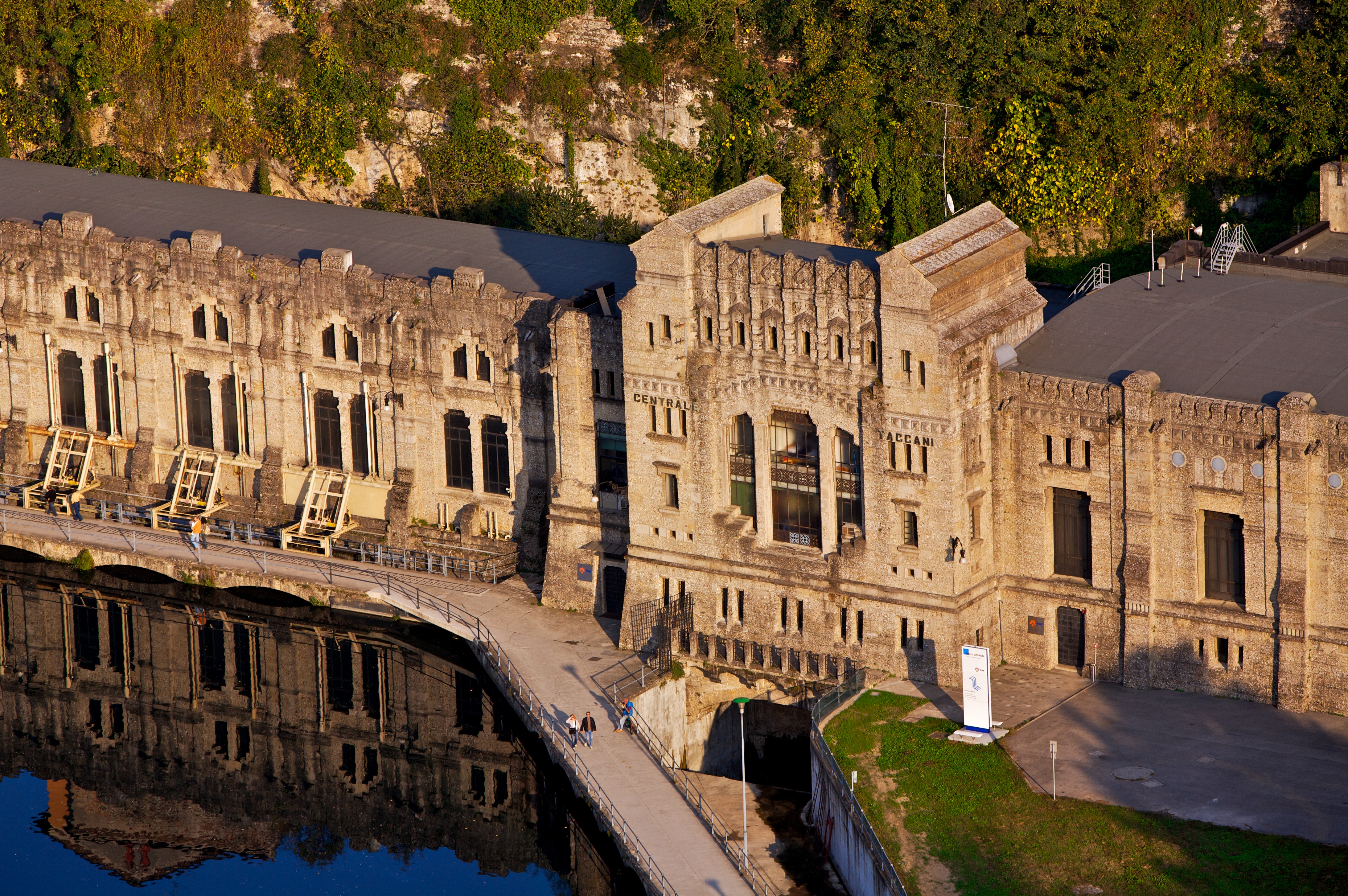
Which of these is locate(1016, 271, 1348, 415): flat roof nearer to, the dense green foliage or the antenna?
the dense green foliage

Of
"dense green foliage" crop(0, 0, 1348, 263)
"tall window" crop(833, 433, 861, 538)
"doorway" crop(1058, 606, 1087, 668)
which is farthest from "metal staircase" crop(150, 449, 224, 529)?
"doorway" crop(1058, 606, 1087, 668)

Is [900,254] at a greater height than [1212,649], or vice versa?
[900,254]

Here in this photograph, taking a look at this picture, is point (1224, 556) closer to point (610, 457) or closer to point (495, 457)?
point (610, 457)

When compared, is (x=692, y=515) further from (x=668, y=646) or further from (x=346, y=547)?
(x=346, y=547)

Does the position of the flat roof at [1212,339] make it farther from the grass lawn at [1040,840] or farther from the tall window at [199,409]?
the tall window at [199,409]

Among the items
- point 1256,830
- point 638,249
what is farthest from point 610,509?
point 1256,830
